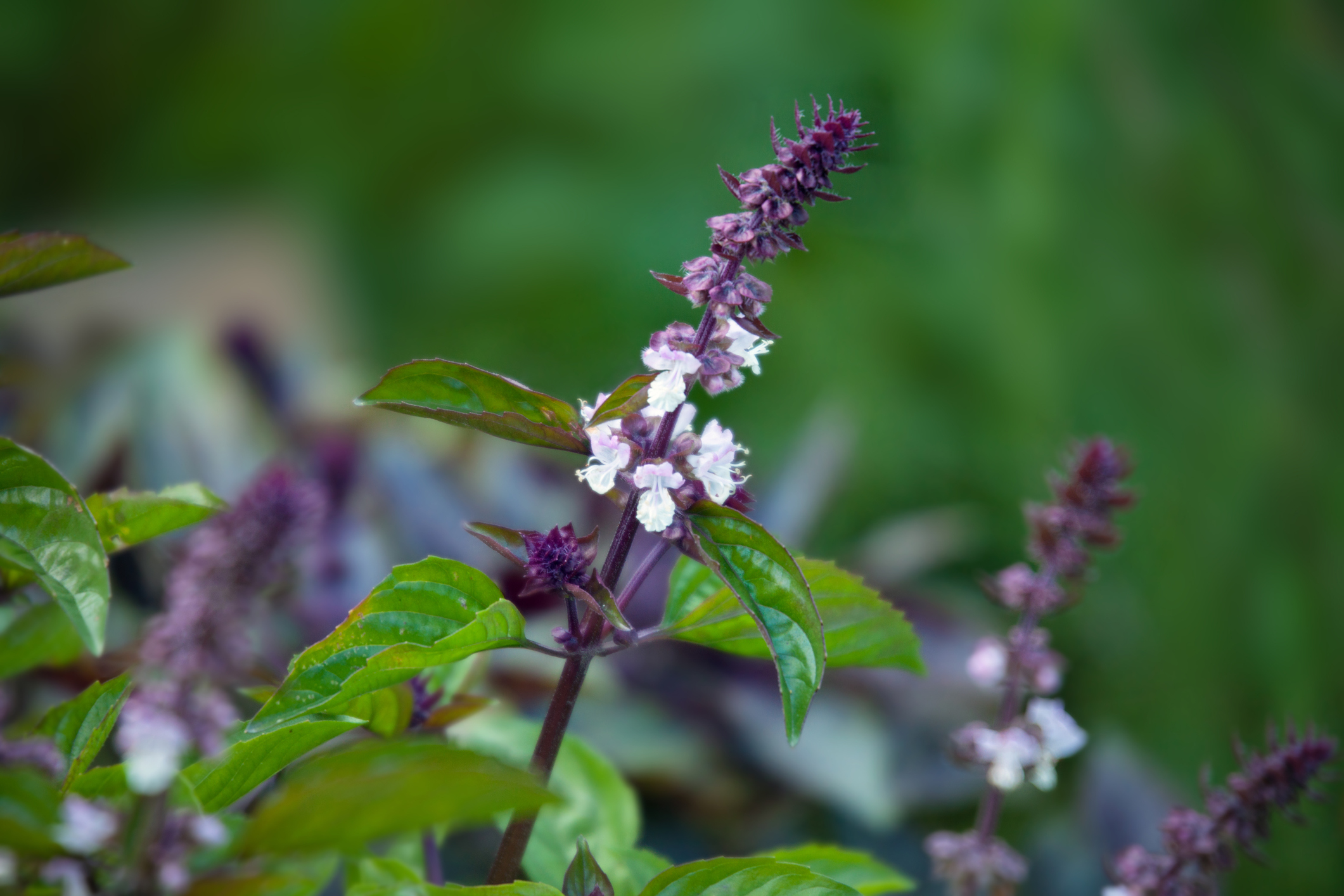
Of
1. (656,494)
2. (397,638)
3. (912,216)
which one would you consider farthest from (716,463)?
(912,216)

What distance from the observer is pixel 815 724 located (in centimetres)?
109

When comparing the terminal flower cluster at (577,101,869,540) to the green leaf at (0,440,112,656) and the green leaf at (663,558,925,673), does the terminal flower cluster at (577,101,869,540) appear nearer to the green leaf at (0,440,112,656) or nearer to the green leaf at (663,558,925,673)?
the green leaf at (663,558,925,673)

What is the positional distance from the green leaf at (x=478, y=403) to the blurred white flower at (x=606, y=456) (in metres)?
0.02

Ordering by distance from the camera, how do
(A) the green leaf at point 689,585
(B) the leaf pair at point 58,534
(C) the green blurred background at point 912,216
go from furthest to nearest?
(C) the green blurred background at point 912,216, (A) the green leaf at point 689,585, (B) the leaf pair at point 58,534

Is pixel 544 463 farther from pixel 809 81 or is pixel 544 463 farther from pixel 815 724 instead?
pixel 809 81

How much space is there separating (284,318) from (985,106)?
4.46ft

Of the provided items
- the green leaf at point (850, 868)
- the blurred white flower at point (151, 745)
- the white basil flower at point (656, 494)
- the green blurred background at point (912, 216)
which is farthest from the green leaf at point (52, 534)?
the green blurred background at point (912, 216)

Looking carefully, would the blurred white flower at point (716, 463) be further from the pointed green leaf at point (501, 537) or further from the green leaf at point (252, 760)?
the green leaf at point (252, 760)

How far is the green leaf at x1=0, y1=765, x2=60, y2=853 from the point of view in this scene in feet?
1.03

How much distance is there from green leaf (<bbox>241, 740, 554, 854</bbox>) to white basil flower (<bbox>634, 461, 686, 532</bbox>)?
0.42 ft

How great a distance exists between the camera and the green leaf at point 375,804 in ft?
1.05

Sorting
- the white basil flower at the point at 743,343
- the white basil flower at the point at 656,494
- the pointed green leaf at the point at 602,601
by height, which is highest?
the white basil flower at the point at 743,343

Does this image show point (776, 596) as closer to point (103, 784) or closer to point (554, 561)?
point (554, 561)

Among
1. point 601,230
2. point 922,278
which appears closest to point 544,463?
point 601,230
